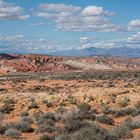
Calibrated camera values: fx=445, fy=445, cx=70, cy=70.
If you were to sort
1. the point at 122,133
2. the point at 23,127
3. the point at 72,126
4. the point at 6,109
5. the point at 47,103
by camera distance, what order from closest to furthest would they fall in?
the point at 122,133, the point at 72,126, the point at 23,127, the point at 6,109, the point at 47,103

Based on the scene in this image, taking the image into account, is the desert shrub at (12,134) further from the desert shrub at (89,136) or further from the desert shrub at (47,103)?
the desert shrub at (47,103)

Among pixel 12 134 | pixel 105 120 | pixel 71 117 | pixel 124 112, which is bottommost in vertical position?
pixel 124 112

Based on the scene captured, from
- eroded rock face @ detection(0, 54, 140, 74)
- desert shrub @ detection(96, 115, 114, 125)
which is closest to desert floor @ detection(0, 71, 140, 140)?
desert shrub @ detection(96, 115, 114, 125)

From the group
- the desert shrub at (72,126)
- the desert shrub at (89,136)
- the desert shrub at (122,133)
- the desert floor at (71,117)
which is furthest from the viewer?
the desert shrub at (72,126)

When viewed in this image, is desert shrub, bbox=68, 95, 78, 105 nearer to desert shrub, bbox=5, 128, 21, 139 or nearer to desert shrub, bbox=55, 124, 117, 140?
desert shrub, bbox=5, 128, 21, 139

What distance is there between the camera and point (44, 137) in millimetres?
17719

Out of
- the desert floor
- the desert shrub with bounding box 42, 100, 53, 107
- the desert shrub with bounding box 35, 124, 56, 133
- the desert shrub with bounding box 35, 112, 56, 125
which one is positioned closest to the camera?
the desert floor

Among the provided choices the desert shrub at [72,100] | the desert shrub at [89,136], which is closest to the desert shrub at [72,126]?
the desert shrub at [89,136]

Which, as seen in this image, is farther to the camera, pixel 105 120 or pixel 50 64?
pixel 50 64

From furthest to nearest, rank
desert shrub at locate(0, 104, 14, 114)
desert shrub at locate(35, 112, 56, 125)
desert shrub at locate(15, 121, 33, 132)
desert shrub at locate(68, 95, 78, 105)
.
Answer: desert shrub at locate(68, 95, 78, 105) → desert shrub at locate(0, 104, 14, 114) → desert shrub at locate(35, 112, 56, 125) → desert shrub at locate(15, 121, 33, 132)

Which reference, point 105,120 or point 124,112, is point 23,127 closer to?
point 105,120

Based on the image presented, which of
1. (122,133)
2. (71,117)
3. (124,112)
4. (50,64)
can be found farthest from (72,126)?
(50,64)

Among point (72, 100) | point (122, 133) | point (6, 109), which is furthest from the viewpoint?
point (72, 100)

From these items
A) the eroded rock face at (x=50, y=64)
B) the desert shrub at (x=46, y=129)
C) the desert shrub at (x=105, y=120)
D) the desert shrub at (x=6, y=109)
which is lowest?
the eroded rock face at (x=50, y=64)
